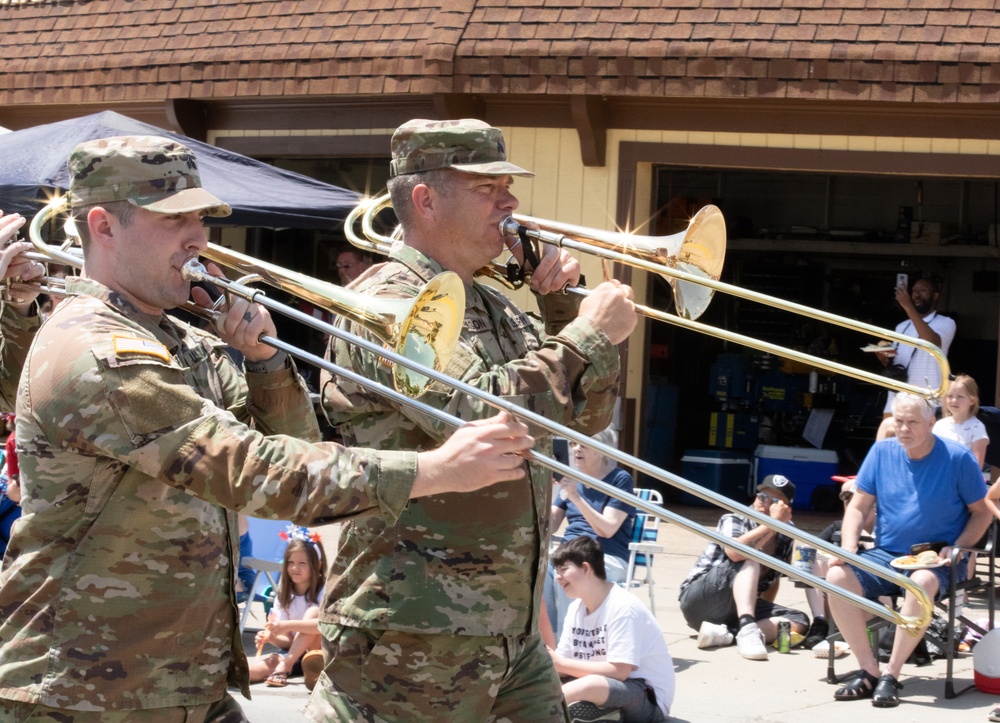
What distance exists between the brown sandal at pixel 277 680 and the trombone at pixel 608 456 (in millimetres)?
3618

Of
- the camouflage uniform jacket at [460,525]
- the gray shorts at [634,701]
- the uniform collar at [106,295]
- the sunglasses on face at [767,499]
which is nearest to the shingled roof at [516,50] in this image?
the sunglasses on face at [767,499]

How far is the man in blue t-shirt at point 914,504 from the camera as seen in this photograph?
6.46m

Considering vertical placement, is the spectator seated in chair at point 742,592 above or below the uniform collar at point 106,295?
below

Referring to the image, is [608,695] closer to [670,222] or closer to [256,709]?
[256,709]

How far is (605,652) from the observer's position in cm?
588

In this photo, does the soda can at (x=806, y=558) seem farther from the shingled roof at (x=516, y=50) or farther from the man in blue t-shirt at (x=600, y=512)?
the shingled roof at (x=516, y=50)

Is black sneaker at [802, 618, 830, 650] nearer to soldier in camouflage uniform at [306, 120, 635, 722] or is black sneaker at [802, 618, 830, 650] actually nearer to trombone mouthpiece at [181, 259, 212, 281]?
soldier in camouflage uniform at [306, 120, 635, 722]

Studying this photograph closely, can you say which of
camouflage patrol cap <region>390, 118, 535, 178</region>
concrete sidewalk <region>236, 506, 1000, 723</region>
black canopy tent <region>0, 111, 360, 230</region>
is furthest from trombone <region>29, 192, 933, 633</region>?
black canopy tent <region>0, 111, 360, 230</region>

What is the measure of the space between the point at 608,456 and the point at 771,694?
12.7ft

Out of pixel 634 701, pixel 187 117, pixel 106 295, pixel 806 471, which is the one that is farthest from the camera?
pixel 806 471

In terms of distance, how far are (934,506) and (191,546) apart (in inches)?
187

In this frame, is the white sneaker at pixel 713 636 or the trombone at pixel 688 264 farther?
the white sneaker at pixel 713 636

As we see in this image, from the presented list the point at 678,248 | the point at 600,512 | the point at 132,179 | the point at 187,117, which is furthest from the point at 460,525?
the point at 187,117

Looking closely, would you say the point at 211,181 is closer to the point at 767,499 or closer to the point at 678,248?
the point at 767,499
